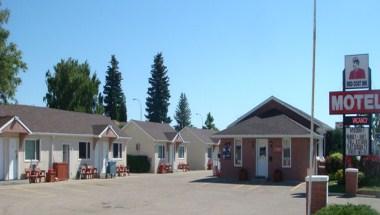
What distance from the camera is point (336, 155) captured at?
38.1m

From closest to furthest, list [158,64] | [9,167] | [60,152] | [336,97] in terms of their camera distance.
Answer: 1. [336,97]
2. [9,167]
3. [60,152]
4. [158,64]

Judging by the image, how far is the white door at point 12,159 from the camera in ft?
105

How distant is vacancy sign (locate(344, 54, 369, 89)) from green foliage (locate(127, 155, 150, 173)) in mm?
25327

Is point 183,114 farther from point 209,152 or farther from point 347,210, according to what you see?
point 347,210

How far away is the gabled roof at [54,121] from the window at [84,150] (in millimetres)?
816

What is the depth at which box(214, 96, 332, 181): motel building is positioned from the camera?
35.7 m

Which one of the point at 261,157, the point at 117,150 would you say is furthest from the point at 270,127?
the point at 117,150

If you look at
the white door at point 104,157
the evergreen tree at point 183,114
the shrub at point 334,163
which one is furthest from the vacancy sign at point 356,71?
the evergreen tree at point 183,114

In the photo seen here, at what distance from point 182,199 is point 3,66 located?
1659 cm

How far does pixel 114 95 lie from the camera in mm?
85500

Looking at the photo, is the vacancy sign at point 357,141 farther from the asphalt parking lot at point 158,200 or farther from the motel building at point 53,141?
the motel building at point 53,141

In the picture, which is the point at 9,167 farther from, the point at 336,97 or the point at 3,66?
the point at 336,97

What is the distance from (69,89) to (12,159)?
4240 cm

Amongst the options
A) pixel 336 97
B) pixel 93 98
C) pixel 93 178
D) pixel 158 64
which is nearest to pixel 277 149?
pixel 336 97
